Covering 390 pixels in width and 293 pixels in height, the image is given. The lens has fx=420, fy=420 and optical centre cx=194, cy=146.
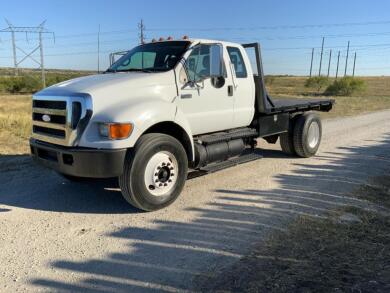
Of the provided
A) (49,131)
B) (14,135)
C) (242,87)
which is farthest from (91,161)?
(14,135)

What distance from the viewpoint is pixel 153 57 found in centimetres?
644

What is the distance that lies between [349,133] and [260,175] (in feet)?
19.5

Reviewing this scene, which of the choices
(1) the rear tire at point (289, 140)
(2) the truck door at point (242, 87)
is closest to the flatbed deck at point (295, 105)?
(1) the rear tire at point (289, 140)

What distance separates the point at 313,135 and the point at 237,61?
295 centimetres

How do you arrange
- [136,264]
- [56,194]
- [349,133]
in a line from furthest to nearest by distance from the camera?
[349,133] < [56,194] < [136,264]

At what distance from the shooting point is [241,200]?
5.80 metres

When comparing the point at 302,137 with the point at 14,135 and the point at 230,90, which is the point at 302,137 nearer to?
the point at 230,90

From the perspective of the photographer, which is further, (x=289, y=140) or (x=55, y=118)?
(x=289, y=140)

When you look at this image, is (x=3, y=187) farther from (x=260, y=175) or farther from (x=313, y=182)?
(x=313, y=182)

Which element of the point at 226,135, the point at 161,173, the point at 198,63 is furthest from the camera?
the point at 226,135

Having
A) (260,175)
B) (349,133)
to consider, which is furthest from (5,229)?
(349,133)

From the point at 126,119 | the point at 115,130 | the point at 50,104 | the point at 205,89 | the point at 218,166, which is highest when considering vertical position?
the point at 205,89

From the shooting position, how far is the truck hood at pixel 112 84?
5.14m

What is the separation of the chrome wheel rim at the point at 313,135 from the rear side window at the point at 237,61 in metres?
2.46
